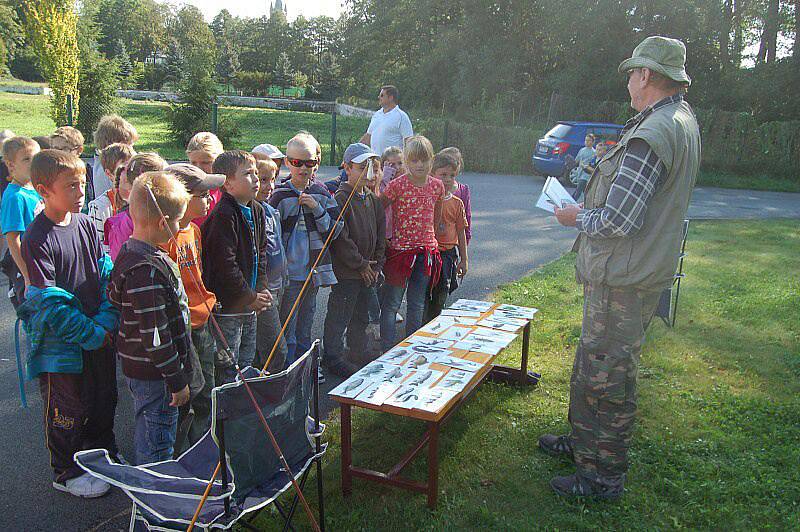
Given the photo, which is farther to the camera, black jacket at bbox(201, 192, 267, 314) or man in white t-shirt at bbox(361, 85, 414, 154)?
man in white t-shirt at bbox(361, 85, 414, 154)

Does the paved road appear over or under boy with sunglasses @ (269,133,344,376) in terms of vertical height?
under

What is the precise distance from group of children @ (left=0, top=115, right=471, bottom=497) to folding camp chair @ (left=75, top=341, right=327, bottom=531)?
0.84ft

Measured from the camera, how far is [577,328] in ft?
19.8

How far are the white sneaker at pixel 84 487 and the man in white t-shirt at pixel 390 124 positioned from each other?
5.60 m

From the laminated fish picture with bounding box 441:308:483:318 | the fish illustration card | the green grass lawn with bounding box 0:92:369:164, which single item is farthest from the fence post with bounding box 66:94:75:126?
the fish illustration card

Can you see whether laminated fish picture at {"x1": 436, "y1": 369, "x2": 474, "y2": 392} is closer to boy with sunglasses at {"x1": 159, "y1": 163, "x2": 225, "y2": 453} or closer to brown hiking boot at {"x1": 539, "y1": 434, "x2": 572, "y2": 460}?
brown hiking boot at {"x1": 539, "y1": 434, "x2": 572, "y2": 460}

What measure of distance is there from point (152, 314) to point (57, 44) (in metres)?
16.6

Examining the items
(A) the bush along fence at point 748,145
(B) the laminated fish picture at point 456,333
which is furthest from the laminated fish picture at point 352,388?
(A) the bush along fence at point 748,145

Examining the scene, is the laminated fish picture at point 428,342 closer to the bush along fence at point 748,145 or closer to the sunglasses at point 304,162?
the sunglasses at point 304,162

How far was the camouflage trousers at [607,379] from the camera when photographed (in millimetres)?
3283

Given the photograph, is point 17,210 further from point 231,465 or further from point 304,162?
point 231,465

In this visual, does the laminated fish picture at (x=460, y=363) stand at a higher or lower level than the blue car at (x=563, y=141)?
lower

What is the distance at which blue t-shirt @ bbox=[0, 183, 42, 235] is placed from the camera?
374cm

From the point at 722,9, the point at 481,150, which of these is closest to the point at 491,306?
the point at 481,150
